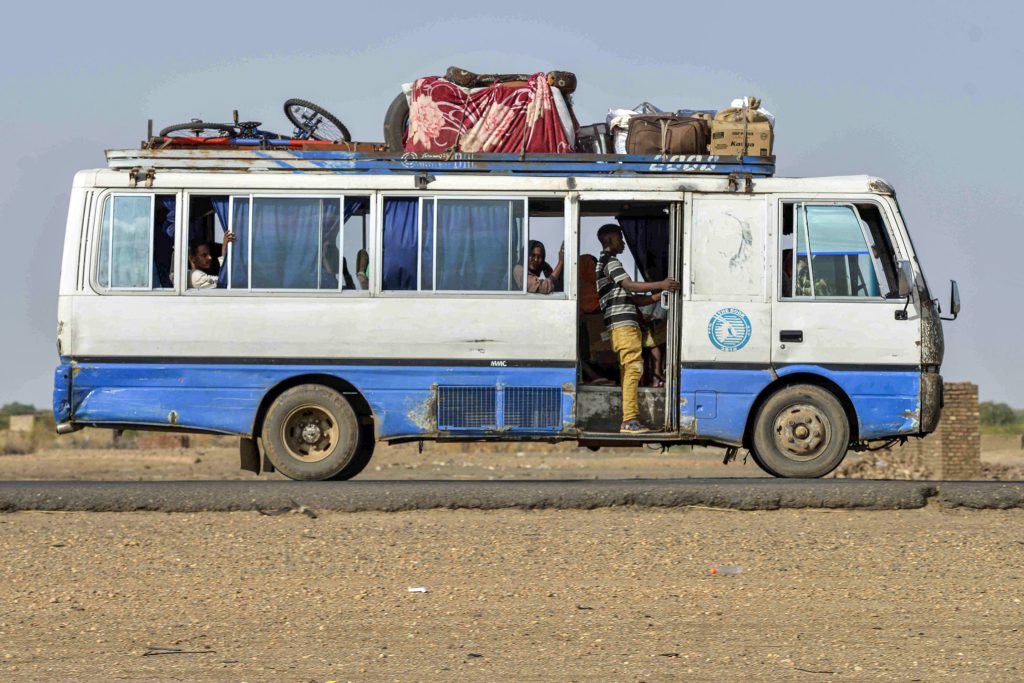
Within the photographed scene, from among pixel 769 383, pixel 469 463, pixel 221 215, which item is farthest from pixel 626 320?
pixel 469 463

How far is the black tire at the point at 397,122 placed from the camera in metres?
13.4

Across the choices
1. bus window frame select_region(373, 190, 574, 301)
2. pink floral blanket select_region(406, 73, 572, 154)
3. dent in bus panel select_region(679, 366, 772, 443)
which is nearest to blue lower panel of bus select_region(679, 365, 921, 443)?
dent in bus panel select_region(679, 366, 772, 443)

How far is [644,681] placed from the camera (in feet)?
21.4

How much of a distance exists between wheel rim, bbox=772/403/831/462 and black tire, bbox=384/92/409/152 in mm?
4137

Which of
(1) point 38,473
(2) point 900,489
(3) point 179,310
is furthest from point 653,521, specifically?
(1) point 38,473

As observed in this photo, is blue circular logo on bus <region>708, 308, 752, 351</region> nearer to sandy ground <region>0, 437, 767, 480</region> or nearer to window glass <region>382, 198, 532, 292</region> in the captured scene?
window glass <region>382, 198, 532, 292</region>

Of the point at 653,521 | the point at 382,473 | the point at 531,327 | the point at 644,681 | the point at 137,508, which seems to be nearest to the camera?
the point at 644,681

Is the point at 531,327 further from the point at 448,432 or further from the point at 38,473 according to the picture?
the point at 38,473

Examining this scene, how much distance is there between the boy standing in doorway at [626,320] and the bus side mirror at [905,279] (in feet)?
6.13

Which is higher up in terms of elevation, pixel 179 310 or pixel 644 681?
pixel 179 310

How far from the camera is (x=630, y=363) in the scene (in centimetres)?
1266

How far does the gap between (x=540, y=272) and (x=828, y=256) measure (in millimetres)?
2466

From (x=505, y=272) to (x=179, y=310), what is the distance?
280 cm

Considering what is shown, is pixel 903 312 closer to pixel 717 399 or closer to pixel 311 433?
pixel 717 399
